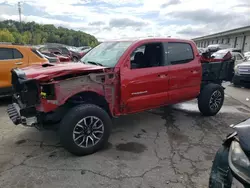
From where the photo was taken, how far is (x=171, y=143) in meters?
4.03

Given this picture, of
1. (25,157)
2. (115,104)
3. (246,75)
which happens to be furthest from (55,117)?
(246,75)

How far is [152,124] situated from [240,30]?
39611mm

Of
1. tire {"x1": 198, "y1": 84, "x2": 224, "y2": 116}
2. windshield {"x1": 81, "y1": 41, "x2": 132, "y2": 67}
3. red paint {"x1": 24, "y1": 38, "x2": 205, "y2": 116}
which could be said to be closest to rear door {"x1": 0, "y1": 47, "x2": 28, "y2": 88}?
windshield {"x1": 81, "y1": 41, "x2": 132, "y2": 67}

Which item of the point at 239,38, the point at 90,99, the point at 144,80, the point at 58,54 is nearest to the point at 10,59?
the point at 90,99

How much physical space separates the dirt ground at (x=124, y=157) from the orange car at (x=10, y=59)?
51.8 inches

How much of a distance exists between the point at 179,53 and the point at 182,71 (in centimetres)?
40

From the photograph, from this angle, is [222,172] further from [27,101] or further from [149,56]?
[149,56]

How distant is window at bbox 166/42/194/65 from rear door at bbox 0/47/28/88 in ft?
13.6

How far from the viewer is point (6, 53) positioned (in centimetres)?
624

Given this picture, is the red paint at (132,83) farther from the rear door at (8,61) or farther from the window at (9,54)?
the window at (9,54)

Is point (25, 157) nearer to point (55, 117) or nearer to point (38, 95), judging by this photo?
point (55, 117)

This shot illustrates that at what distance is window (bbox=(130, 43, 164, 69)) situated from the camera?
440 centimetres

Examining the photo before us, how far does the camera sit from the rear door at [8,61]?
6129 mm

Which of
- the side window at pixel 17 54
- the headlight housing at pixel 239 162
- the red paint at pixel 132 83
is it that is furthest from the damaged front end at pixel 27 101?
the side window at pixel 17 54
